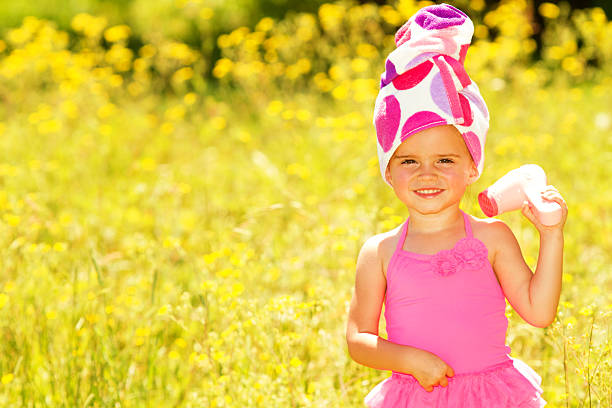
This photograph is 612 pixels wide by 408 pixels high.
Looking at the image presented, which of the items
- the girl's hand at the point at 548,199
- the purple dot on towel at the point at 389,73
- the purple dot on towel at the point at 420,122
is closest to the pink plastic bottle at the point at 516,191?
the girl's hand at the point at 548,199

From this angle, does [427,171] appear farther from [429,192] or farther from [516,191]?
[516,191]

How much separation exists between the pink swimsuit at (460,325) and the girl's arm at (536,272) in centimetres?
4

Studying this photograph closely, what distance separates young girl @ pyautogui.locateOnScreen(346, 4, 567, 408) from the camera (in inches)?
63.9

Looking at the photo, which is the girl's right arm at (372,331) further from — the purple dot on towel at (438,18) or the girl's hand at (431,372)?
the purple dot on towel at (438,18)

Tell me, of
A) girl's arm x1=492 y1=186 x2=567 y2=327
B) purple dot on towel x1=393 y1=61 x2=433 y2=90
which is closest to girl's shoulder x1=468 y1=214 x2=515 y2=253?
girl's arm x1=492 y1=186 x2=567 y2=327

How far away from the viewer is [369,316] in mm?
1727

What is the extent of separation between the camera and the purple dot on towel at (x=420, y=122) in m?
1.63

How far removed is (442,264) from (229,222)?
2.44 meters

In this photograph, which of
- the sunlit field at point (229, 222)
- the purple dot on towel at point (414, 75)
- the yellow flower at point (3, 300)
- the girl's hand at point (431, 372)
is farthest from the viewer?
the yellow flower at point (3, 300)

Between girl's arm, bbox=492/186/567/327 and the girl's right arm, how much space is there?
238 millimetres

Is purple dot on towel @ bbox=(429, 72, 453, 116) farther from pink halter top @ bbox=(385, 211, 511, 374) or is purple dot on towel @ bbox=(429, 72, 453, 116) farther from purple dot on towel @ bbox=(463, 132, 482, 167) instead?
pink halter top @ bbox=(385, 211, 511, 374)

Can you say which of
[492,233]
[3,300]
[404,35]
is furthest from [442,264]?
[3,300]

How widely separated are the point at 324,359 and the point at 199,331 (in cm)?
64

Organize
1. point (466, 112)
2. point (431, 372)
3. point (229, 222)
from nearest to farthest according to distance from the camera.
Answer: point (431, 372) → point (466, 112) → point (229, 222)
